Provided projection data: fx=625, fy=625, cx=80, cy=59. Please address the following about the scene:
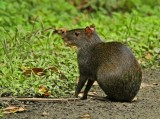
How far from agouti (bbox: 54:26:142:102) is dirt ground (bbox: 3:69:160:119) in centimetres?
13

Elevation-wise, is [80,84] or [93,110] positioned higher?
[80,84]

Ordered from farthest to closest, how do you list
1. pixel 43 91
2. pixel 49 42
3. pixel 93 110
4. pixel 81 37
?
pixel 49 42
pixel 81 37
pixel 43 91
pixel 93 110

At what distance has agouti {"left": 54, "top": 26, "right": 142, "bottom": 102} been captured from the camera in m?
6.73

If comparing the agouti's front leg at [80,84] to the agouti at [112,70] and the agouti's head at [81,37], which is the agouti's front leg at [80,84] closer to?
the agouti at [112,70]

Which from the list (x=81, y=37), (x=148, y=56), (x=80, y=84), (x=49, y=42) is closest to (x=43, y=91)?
(x=80, y=84)

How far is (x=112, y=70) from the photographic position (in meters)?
Result: 6.74

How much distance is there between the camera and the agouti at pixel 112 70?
6.73m

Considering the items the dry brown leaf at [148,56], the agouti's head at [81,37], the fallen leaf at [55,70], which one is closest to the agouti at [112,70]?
the agouti's head at [81,37]

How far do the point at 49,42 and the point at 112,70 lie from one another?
2.76 m

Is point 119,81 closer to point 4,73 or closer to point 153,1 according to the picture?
point 4,73

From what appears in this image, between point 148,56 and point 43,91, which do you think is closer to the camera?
point 43,91

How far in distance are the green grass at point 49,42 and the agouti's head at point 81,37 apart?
18.3 inches

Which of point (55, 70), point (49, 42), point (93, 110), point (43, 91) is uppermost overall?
point (49, 42)

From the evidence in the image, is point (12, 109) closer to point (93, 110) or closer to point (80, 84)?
point (93, 110)
